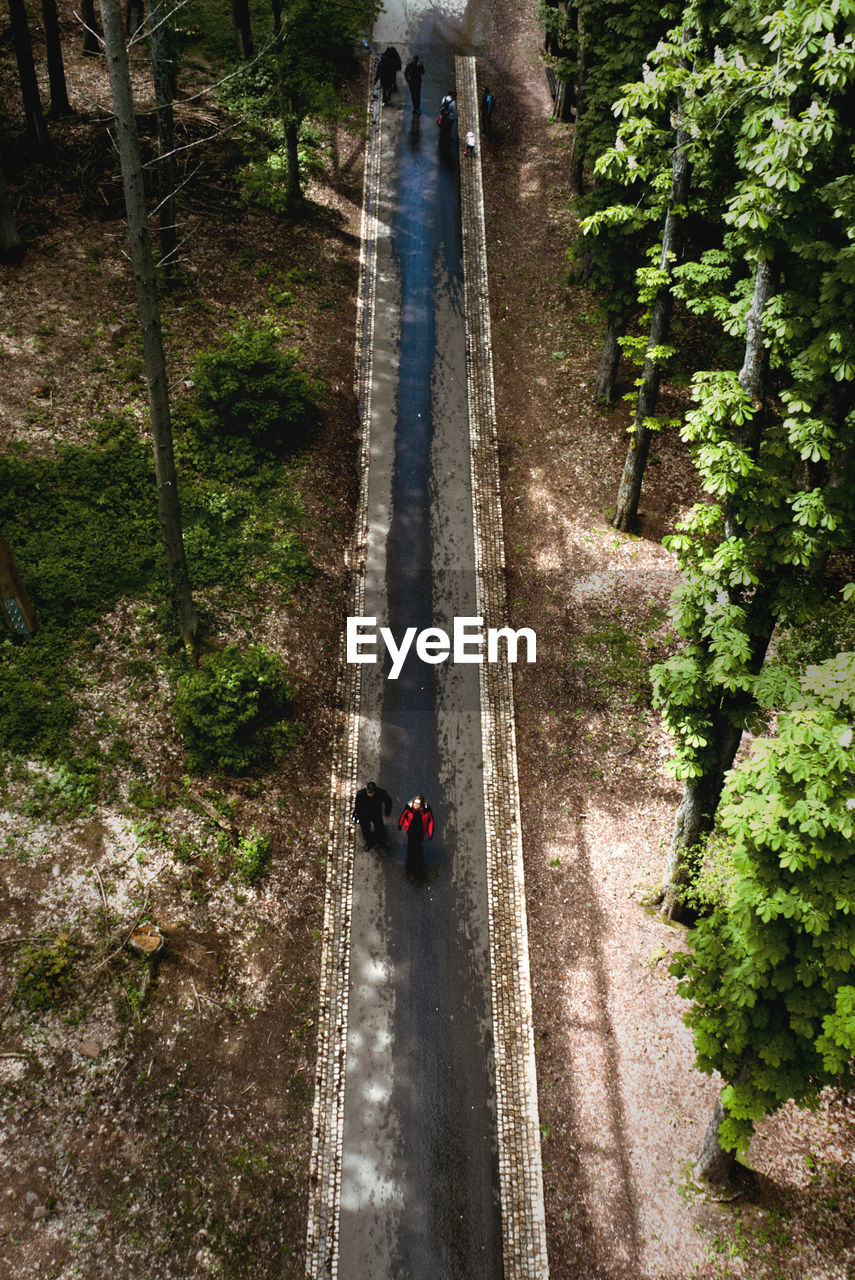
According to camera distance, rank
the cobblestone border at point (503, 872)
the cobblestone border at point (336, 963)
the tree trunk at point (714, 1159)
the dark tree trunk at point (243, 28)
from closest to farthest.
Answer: the tree trunk at point (714, 1159), the cobblestone border at point (336, 963), the cobblestone border at point (503, 872), the dark tree trunk at point (243, 28)

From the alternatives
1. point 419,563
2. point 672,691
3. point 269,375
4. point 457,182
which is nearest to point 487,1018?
point 672,691

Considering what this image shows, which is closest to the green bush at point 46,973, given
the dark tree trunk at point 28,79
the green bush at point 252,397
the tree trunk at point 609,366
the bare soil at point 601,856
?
the bare soil at point 601,856

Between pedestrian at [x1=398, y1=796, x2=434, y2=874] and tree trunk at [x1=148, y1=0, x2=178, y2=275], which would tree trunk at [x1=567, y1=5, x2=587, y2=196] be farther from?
pedestrian at [x1=398, y1=796, x2=434, y2=874]

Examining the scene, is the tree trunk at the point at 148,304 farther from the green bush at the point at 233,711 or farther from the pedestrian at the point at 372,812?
the pedestrian at the point at 372,812

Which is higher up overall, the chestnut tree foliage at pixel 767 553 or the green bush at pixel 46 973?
the chestnut tree foliage at pixel 767 553

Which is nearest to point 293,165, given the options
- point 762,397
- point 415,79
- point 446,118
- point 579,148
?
point 446,118

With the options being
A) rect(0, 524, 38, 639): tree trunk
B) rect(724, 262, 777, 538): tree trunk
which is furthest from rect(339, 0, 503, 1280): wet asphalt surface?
rect(724, 262, 777, 538): tree trunk

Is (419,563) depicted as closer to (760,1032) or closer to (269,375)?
(269,375)
